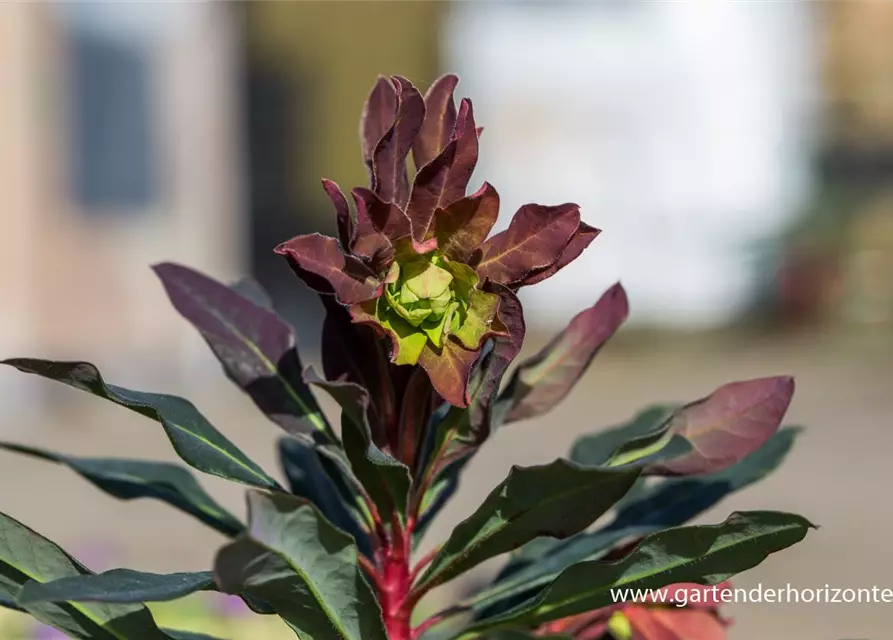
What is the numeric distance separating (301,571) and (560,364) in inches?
12.5

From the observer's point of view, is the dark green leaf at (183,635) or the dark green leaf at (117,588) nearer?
the dark green leaf at (117,588)

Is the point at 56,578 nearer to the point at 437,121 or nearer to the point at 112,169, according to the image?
the point at 437,121

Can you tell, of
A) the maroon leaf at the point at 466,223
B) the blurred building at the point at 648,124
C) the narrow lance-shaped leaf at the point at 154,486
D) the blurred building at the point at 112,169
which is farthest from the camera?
the blurred building at the point at 648,124

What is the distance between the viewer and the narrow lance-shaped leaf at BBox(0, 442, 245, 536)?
852 millimetres

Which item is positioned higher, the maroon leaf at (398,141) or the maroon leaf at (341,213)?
the maroon leaf at (398,141)

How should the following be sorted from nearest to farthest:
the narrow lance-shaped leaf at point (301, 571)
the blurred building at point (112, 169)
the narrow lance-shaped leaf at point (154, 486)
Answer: the narrow lance-shaped leaf at point (301, 571) → the narrow lance-shaped leaf at point (154, 486) → the blurred building at point (112, 169)

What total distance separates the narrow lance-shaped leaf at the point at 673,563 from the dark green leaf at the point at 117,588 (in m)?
0.23

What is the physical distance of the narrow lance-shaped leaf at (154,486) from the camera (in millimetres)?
852

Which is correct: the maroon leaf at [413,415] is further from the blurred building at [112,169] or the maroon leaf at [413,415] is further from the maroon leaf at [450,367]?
the blurred building at [112,169]

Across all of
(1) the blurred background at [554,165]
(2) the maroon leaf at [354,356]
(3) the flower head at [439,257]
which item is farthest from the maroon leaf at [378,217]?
(1) the blurred background at [554,165]

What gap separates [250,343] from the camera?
0.81 m

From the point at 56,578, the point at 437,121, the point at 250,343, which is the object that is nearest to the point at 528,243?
the point at 437,121

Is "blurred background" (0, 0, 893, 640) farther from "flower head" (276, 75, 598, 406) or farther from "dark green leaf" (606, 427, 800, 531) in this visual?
"flower head" (276, 75, 598, 406)

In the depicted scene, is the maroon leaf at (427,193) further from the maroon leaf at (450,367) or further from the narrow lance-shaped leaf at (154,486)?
the narrow lance-shaped leaf at (154,486)
